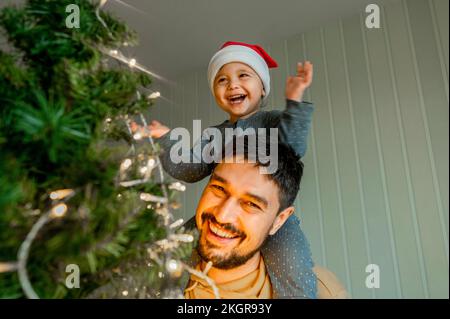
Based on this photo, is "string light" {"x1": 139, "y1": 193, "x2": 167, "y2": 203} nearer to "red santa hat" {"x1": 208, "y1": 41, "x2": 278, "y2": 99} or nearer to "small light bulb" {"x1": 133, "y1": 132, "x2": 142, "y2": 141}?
"small light bulb" {"x1": 133, "y1": 132, "x2": 142, "y2": 141}

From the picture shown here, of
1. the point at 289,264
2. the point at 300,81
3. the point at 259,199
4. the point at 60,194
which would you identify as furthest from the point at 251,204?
the point at 60,194

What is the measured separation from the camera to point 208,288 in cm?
70

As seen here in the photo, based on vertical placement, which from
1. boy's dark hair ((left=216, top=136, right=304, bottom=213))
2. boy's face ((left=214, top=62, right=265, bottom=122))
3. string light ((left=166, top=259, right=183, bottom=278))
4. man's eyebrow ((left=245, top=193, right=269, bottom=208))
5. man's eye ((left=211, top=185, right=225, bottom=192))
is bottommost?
string light ((left=166, top=259, right=183, bottom=278))

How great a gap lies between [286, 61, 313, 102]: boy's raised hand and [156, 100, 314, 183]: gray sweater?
0.01m

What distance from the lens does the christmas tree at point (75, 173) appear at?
1.22ft

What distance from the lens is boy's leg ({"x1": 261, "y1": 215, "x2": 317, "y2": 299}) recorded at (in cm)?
74

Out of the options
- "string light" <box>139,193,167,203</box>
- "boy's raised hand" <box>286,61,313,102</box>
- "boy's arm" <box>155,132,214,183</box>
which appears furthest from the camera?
"boy's arm" <box>155,132,214,183</box>

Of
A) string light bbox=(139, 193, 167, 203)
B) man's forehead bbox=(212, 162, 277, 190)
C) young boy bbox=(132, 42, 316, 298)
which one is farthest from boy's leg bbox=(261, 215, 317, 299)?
string light bbox=(139, 193, 167, 203)

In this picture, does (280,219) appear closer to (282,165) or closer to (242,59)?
(282,165)

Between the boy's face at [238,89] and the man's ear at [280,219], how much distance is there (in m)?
0.23

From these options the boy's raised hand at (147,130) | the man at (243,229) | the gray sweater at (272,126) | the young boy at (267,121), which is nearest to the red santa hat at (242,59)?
the young boy at (267,121)
